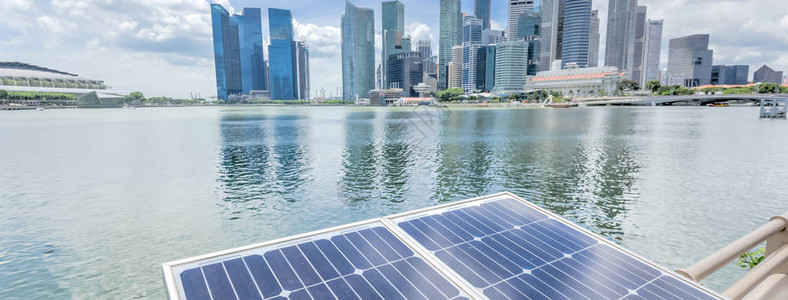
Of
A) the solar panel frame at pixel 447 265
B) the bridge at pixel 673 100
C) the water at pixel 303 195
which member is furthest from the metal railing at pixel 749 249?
the bridge at pixel 673 100

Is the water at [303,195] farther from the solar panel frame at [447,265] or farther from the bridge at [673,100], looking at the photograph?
the bridge at [673,100]

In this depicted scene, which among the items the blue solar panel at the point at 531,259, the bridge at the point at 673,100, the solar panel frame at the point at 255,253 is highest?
the bridge at the point at 673,100

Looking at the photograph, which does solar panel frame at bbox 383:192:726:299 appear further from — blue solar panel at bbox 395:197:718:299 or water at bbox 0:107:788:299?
water at bbox 0:107:788:299

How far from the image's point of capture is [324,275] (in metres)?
4.46

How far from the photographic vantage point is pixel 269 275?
14.3ft

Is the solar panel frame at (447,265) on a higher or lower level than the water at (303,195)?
higher

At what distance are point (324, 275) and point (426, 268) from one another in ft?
4.51

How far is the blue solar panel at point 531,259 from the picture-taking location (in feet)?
14.4

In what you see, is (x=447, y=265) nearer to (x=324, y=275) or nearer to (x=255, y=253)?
(x=324, y=275)

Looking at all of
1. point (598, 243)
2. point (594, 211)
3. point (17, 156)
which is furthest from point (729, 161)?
point (17, 156)

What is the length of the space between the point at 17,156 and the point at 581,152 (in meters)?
56.8

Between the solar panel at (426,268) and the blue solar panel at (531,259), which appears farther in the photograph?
the blue solar panel at (531,259)

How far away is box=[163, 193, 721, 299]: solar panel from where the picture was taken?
4.15 meters

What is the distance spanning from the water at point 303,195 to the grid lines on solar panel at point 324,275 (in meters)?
8.34
